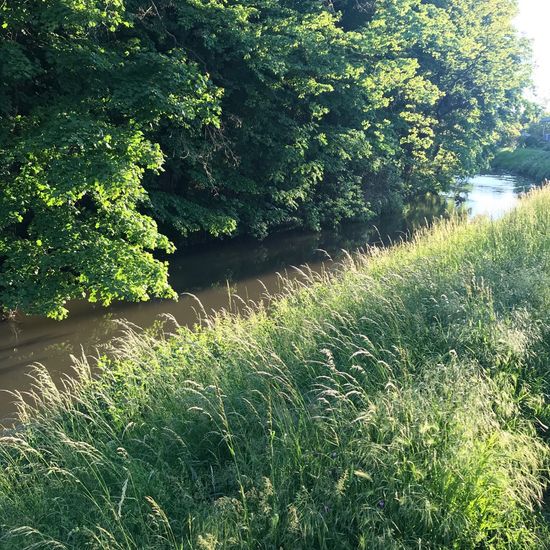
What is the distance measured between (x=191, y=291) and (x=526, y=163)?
45665 millimetres

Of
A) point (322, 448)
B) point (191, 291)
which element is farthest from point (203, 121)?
point (322, 448)

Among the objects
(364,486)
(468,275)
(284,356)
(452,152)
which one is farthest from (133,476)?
(452,152)

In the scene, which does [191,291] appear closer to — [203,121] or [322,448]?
[203,121]

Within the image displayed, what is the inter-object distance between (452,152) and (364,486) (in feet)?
89.0

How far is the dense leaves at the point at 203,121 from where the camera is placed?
8617mm

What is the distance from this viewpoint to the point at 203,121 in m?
10.9

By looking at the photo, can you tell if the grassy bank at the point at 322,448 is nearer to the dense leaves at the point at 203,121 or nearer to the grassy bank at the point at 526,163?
the dense leaves at the point at 203,121

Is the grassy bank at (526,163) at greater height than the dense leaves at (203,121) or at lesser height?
lesser

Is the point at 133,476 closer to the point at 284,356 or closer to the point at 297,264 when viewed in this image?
the point at 284,356

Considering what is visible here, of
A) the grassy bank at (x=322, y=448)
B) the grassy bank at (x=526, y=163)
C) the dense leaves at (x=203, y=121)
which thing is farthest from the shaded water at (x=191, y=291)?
the grassy bank at (x=526, y=163)

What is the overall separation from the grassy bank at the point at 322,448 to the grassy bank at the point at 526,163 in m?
42.1

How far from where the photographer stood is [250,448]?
3.45 metres

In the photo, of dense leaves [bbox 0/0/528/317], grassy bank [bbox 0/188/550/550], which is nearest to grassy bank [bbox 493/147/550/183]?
dense leaves [bbox 0/0/528/317]

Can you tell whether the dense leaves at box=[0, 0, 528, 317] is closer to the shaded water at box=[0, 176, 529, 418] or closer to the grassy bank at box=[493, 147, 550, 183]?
the shaded water at box=[0, 176, 529, 418]
